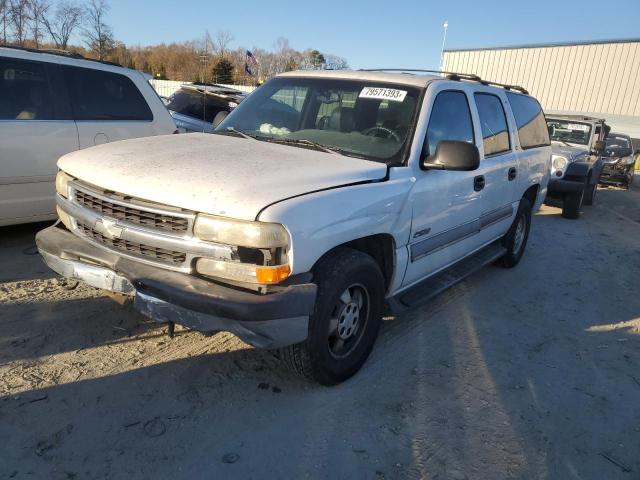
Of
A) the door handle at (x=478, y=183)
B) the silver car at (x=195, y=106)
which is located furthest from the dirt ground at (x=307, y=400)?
the silver car at (x=195, y=106)

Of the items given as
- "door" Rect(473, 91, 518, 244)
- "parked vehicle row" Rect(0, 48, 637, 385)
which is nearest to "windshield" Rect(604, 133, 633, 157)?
"parked vehicle row" Rect(0, 48, 637, 385)

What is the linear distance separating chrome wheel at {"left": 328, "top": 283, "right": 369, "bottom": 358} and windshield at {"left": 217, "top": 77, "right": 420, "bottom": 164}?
905 mm

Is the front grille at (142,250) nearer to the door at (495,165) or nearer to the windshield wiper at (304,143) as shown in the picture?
the windshield wiper at (304,143)

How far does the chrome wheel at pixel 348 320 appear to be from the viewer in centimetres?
298

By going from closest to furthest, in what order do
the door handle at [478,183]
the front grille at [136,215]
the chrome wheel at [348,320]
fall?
1. the front grille at [136,215]
2. the chrome wheel at [348,320]
3. the door handle at [478,183]

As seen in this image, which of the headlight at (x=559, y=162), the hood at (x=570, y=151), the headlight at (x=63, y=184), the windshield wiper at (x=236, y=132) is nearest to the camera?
the headlight at (x=63, y=184)

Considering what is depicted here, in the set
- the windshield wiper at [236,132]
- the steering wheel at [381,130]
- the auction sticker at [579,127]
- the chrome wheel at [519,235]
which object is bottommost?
the chrome wheel at [519,235]

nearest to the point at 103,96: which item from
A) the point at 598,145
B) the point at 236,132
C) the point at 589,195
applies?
the point at 236,132

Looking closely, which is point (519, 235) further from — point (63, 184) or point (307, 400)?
point (63, 184)

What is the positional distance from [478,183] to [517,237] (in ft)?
6.87

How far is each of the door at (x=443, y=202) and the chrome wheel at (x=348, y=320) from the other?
49 centimetres

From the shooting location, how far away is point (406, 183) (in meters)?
3.24

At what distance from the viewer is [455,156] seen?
127 inches

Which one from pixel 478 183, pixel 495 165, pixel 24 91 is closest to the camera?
pixel 478 183
